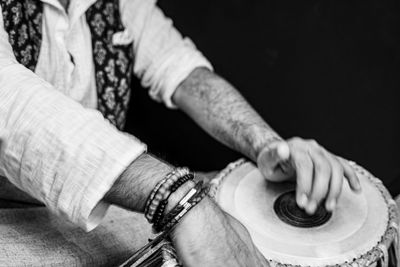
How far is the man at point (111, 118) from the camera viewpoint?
84 cm

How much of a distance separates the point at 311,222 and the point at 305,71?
0.71 meters

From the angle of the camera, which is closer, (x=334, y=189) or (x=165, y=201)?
(x=165, y=201)

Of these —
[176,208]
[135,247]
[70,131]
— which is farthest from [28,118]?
[135,247]

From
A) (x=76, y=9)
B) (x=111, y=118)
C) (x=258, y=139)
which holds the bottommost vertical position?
(x=111, y=118)

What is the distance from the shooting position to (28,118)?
86 centimetres

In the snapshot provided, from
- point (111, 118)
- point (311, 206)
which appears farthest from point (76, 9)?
point (311, 206)

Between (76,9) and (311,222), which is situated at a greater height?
(76,9)

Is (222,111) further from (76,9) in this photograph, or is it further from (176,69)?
(76,9)

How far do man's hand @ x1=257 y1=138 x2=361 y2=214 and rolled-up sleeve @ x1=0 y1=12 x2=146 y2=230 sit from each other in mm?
290

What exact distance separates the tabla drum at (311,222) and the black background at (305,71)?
21.1 inches

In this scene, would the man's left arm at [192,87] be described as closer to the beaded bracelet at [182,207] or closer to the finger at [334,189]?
the finger at [334,189]

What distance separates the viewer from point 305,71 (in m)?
1.64

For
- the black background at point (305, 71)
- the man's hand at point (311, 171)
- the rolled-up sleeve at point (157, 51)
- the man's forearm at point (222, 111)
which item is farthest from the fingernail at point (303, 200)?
the black background at point (305, 71)

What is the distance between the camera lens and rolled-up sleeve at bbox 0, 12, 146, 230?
2.75ft
